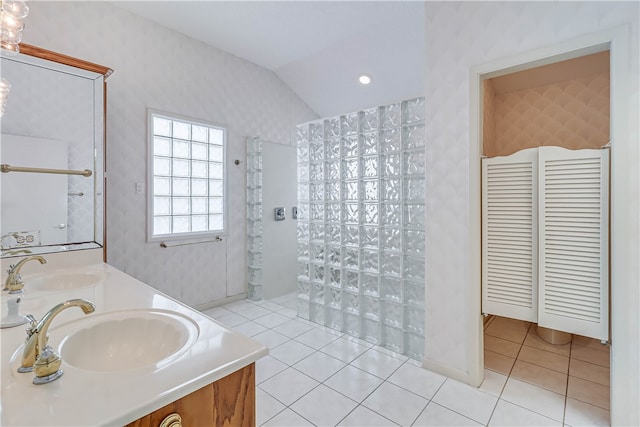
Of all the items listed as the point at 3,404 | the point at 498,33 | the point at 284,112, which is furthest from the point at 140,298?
the point at 284,112

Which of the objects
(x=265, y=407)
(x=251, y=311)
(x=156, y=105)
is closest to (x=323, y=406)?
(x=265, y=407)

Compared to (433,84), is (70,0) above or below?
above

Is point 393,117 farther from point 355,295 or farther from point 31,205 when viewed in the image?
point 31,205

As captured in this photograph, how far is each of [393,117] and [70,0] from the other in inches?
107

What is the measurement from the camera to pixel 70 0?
242 centimetres

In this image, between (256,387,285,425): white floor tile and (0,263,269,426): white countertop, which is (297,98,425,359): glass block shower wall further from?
(0,263,269,426): white countertop

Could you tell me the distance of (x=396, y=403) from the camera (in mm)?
1827

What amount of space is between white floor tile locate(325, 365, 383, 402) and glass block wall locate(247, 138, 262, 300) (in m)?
1.78

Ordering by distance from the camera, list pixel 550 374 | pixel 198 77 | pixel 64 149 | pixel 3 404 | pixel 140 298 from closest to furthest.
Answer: pixel 3 404
pixel 140 298
pixel 64 149
pixel 550 374
pixel 198 77

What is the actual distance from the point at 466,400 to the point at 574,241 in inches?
44.3

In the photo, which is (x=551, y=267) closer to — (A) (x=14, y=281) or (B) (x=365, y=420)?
(B) (x=365, y=420)

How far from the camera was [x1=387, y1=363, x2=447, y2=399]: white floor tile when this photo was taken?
195cm

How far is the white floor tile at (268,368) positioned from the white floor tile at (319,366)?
0.12m

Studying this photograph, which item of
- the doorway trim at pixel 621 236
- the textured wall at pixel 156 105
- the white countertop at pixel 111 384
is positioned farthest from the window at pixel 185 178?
the doorway trim at pixel 621 236
